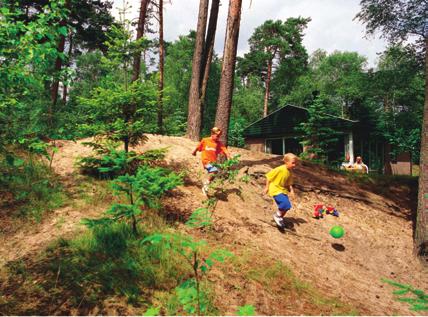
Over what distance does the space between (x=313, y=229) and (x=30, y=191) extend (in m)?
6.08

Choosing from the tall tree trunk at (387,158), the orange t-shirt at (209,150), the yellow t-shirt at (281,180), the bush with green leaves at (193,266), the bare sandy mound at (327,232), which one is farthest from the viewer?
the tall tree trunk at (387,158)

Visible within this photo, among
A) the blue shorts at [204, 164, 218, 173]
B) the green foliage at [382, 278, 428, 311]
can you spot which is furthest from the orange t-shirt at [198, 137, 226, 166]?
the green foliage at [382, 278, 428, 311]

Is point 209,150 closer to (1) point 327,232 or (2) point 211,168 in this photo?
(2) point 211,168

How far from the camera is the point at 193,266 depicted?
2398mm

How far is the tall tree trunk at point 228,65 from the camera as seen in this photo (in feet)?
25.8

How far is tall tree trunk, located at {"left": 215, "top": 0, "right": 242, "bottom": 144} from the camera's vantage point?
25.8 feet

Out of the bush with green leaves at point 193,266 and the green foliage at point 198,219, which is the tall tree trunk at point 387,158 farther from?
the bush with green leaves at point 193,266

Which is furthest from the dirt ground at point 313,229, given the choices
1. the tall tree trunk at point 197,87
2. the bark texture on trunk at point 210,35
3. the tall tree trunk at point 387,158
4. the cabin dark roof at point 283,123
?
the cabin dark roof at point 283,123

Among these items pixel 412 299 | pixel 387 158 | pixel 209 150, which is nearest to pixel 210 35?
pixel 209 150

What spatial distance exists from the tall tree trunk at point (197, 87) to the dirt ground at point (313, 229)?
2.47 feet

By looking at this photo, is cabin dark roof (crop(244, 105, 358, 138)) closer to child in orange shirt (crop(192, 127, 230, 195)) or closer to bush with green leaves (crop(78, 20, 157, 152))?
child in orange shirt (crop(192, 127, 230, 195))

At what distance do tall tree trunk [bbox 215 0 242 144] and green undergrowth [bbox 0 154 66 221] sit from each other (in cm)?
450

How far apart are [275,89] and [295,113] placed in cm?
2601

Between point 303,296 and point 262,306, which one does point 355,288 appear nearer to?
point 303,296
